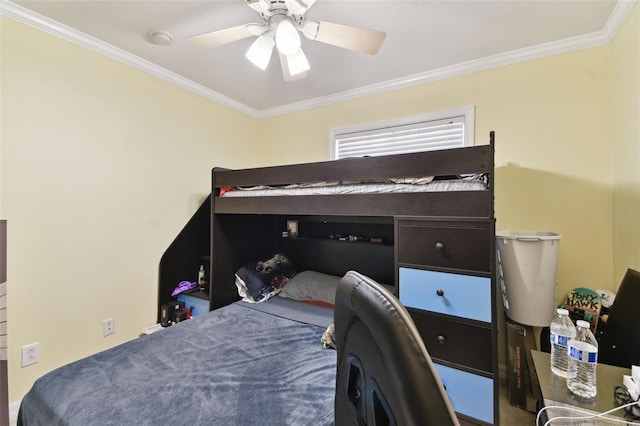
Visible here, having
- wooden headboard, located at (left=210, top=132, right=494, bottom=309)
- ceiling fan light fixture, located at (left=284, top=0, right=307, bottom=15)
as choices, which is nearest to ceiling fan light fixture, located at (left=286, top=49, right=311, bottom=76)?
ceiling fan light fixture, located at (left=284, top=0, right=307, bottom=15)

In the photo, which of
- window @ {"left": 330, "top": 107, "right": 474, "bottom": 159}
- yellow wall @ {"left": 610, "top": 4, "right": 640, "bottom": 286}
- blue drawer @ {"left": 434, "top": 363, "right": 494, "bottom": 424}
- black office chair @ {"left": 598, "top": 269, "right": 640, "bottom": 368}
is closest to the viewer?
black office chair @ {"left": 598, "top": 269, "right": 640, "bottom": 368}

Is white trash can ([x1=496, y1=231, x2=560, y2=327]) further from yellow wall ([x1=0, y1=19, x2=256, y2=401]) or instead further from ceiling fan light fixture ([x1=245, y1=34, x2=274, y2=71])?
yellow wall ([x1=0, y1=19, x2=256, y2=401])

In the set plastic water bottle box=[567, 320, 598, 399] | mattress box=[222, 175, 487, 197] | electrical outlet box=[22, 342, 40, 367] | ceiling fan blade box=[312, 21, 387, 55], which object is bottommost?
electrical outlet box=[22, 342, 40, 367]

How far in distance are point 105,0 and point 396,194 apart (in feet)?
6.86

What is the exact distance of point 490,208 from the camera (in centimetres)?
137

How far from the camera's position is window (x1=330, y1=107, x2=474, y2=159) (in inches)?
93.6

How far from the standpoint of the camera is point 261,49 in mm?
1572

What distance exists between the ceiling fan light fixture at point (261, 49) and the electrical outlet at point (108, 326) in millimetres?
2204

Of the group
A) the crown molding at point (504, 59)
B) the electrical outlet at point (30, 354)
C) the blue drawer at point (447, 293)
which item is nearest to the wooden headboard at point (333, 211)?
the blue drawer at point (447, 293)

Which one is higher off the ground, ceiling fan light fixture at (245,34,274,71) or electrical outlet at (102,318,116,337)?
ceiling fan light fixture at (245,34,274,71)

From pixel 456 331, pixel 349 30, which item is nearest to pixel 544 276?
pixel 456 331

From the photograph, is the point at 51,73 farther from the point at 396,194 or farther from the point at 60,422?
the point at 396,194

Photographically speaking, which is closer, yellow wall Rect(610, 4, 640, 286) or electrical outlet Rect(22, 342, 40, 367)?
yellow wall Rect(610, 4, 640, 286)

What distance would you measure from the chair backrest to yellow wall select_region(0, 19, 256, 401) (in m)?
2.21
